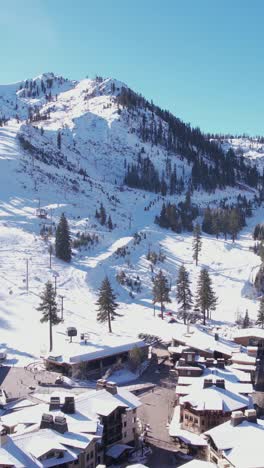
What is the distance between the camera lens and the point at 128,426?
43.5 meters

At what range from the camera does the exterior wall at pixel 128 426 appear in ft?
141

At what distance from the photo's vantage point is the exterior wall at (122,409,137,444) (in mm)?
43031

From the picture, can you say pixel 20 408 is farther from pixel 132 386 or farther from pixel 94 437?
pixel 132 386

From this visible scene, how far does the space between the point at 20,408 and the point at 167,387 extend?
1890cm

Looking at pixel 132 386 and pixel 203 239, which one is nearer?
pixel 132 386

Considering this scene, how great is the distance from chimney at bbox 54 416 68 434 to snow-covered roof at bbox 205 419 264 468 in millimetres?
10511

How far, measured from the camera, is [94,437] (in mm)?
36250

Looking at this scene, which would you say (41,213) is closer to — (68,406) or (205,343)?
(205,343)

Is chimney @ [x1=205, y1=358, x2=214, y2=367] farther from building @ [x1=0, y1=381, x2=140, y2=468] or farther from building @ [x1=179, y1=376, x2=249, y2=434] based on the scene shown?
building @ [x1=0, y1=381, x2=140, y2=468]

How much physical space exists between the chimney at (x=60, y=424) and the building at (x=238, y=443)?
10.5 metres

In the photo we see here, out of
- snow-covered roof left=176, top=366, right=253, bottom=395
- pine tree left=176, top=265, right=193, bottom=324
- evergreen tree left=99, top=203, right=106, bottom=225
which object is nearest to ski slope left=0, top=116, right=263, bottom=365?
evergreen tree left=99, top=203, right=106, bottom=225

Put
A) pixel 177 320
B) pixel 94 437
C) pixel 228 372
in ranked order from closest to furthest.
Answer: pixel 94 437 < pixel 228 372 < pixel 177 320

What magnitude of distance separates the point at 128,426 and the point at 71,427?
26.3 feet

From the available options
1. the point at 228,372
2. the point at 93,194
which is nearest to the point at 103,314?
the point at 228,372
